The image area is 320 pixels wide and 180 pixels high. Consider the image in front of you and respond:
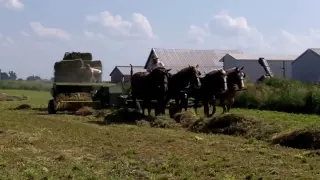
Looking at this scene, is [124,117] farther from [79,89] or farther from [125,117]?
[79,89]

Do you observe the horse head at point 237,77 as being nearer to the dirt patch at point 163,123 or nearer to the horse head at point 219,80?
the horse head at point 219,80

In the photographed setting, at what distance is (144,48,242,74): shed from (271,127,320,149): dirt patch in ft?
165

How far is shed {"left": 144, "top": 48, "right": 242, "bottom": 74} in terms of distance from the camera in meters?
66.1

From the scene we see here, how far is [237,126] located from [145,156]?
511 centimetres

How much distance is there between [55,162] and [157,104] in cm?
1104

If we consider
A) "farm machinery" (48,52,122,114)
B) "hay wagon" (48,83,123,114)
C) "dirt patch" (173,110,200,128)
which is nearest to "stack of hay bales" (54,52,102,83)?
"farm machinery" (48,52,122,114)

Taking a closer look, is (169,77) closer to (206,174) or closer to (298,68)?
(206,174)

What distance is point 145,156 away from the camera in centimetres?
1230

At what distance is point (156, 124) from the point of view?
64.1 ft

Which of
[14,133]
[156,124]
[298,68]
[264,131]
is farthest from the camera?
[298,68]

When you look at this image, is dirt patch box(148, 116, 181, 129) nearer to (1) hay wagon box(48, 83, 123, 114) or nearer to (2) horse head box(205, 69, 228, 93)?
(2) horse head box(205, 69, 228, 93)

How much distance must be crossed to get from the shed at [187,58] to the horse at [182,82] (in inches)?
1664

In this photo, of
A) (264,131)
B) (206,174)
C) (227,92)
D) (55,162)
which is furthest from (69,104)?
(206,174)

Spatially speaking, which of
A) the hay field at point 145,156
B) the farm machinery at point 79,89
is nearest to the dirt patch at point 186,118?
the hay field at point 145,156
